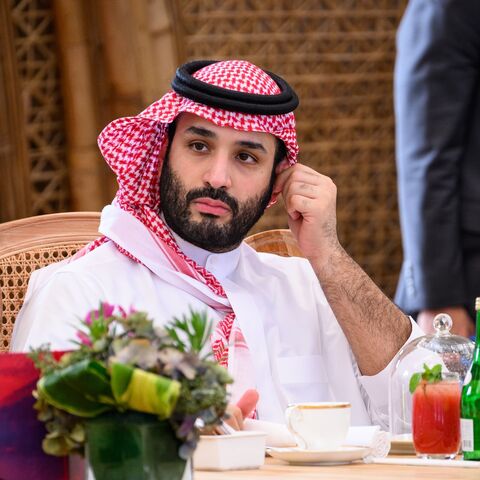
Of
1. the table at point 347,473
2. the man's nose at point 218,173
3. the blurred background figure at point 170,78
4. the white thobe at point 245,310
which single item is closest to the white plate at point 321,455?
the table at point 347,473

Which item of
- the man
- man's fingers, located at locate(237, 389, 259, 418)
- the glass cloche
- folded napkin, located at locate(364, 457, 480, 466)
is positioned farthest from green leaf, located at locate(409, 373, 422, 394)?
the man

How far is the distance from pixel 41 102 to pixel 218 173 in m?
1.69

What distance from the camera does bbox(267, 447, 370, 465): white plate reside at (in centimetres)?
224

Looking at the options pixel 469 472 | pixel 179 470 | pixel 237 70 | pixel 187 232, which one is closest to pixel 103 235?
pixel 187 232

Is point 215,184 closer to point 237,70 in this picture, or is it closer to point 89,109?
point 237,70

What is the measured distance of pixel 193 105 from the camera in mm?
3234

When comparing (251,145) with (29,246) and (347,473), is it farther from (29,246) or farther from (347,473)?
(347,473)

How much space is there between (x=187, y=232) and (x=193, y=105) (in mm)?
317

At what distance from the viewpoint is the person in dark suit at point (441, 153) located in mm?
4137

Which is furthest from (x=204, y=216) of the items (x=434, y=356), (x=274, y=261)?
(x=434, y=356)

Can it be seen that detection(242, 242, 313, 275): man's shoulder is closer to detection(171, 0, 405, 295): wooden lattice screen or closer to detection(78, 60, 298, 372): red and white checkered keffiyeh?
detection(78, 60, 298, 372): red and white checkered keffiyeh

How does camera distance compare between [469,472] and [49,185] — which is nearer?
[469,472]

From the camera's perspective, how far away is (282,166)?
3.49m

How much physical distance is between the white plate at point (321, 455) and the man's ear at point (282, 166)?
130 centimetres
